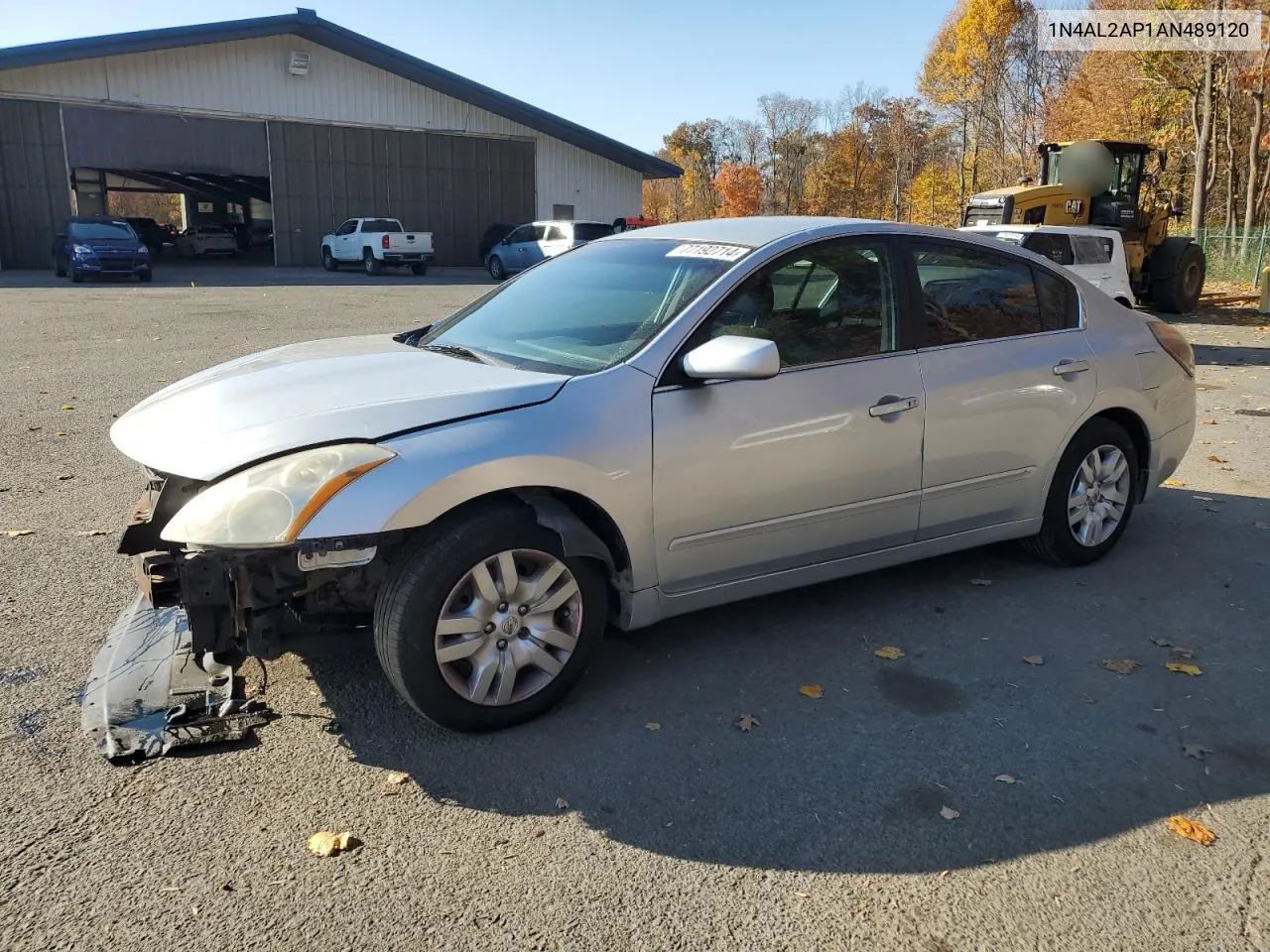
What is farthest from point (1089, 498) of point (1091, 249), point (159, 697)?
point (1091, 249)

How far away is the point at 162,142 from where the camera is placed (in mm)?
33938

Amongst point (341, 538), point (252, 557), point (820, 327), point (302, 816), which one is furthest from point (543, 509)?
point (820, 327)

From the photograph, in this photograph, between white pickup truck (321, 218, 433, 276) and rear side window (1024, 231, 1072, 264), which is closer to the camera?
rear side window (1024, 231, 1072, 264)

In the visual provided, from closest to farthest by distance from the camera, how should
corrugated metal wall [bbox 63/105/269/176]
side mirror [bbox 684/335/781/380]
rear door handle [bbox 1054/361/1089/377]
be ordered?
side mirror [bbox 684/335/781/380] → rear door handle [bbox 1054/361/1089/377] → corrugated metal wall [bbox 63/105/269/176]

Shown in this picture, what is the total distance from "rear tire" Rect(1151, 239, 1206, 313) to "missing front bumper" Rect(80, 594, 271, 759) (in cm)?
2001

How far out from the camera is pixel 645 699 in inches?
145

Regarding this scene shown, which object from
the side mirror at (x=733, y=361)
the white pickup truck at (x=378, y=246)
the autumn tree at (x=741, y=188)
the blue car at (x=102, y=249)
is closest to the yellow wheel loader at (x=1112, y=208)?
the side mirror at (x=733, y=361)

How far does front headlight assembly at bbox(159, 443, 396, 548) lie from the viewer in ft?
9.79

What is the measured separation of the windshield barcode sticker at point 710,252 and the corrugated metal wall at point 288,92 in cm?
3437

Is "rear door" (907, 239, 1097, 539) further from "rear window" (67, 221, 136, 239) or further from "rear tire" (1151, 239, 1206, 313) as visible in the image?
"rear window" (67, 221, 136, 239)

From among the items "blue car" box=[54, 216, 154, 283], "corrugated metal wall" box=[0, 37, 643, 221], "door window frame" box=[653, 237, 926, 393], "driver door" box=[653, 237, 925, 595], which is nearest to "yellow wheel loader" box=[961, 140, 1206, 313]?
"door window frame" box=[653, 237, 926, 393]

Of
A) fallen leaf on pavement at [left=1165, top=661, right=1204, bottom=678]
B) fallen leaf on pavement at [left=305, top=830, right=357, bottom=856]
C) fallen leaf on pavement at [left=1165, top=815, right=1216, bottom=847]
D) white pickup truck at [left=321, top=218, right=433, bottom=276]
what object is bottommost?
fallen leaf on pavement at [left=1165, top=815, right=1216, bottom=847]

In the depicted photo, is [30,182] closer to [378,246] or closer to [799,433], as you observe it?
[378,246]

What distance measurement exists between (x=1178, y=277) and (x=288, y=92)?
29024 mm
